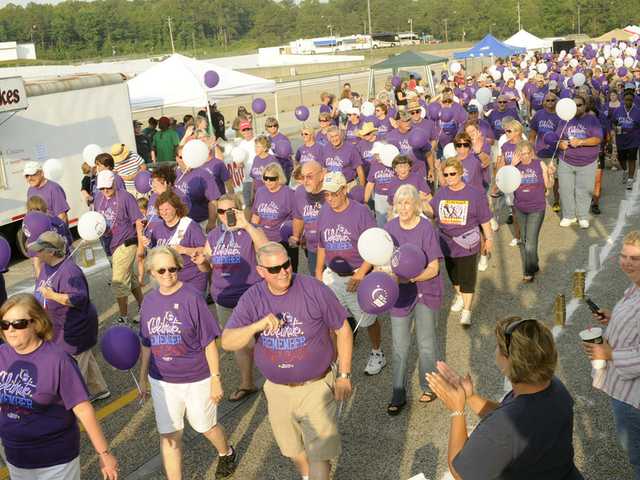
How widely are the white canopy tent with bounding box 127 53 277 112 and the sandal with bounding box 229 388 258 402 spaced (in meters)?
11.9

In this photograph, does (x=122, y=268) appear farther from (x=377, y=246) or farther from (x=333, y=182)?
(x=377, y=246)

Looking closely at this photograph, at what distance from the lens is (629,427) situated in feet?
12.6

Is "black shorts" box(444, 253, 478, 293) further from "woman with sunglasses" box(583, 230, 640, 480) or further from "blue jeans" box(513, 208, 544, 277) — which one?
"woman with sunglasses" box(583, 230, 640, 480)

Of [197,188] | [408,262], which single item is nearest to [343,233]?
[408,262]

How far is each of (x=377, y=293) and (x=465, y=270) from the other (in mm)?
2819

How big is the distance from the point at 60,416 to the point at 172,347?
896 millimetres

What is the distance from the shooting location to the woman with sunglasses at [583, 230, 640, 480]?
3648mm

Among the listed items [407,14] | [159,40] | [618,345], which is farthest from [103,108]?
[407,14]

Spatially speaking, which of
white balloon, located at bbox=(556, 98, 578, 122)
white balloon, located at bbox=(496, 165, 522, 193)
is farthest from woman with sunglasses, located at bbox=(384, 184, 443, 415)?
white balloon, located at bbox=(556, 98, 578, 122)

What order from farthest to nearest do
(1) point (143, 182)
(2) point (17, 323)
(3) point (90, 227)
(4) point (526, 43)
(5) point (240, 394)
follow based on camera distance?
(4) point (526, 43) < (1) point (143, 182) < (3) point (90, 227) < (5) point (240, 394) < (2) point (17, 323)

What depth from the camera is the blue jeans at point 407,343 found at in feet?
18.8

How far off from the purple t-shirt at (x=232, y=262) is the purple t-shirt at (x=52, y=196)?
3459 mm

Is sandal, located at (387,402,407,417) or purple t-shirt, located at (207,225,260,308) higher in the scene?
purple t-shirt, located at (207,225,260,308)

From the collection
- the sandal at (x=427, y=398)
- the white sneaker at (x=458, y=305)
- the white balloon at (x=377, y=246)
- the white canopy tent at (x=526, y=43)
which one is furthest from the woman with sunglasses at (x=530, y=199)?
the white canopy tent at (x=526, y=43)
